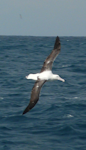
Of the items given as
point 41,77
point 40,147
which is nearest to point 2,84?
point 40,147

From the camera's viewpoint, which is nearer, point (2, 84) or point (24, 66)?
point (2, 84)

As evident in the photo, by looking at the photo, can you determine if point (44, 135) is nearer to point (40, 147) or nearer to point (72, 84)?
point (40, 147)

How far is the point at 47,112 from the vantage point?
1128 inches

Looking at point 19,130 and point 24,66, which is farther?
point 24,66

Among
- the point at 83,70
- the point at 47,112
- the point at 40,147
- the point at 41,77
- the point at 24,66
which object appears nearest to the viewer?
the point at 41,77

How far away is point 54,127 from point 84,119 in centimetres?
265

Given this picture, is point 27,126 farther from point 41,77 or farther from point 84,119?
point 41,77

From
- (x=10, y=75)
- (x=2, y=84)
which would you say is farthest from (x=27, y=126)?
(x=10, y=75)

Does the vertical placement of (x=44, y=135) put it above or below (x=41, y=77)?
below

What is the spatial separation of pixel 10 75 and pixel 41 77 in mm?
24921

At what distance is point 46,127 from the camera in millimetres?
25828

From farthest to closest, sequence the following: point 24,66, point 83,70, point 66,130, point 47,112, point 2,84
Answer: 1. point 24,66
2. point 83,70
3. point 2,84
4. point 47,112
5. point 66,130

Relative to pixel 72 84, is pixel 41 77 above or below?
above

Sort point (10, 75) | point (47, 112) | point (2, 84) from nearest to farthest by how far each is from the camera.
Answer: point (47, 112) < point (2, 84) < point (10, 75)
